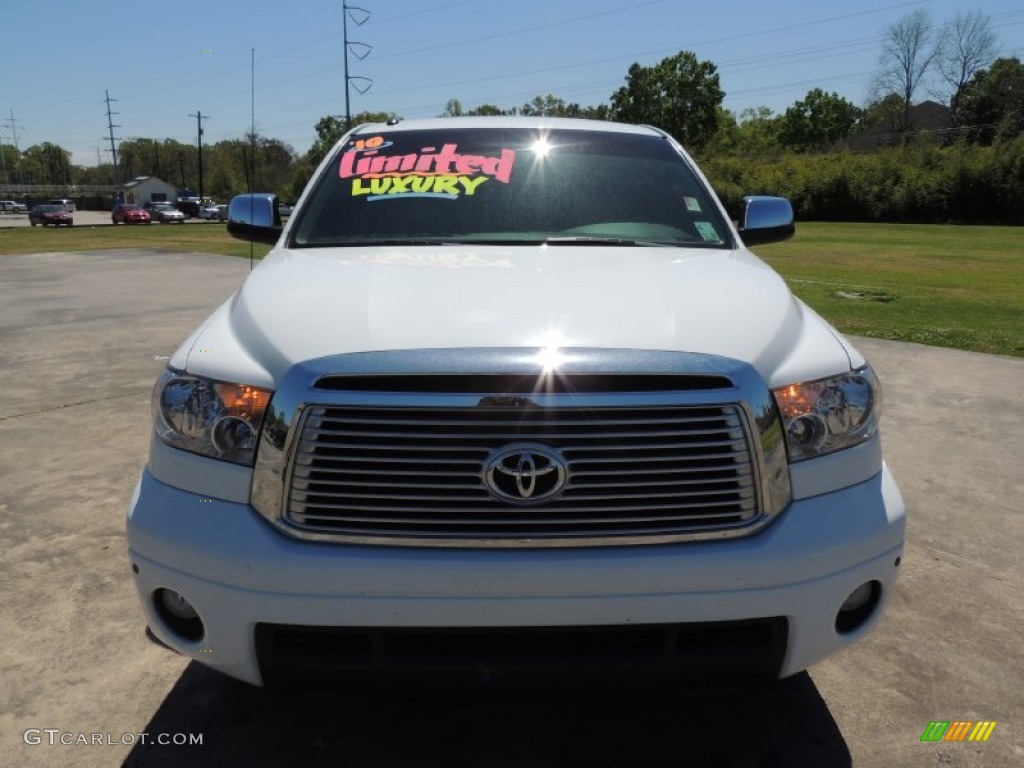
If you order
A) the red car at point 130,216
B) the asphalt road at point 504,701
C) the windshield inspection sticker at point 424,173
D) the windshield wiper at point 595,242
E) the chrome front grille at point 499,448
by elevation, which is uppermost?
the windshield inspection sticker at point 424,173

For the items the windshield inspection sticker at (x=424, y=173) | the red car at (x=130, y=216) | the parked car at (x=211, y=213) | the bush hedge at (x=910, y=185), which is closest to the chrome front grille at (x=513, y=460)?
the windshield inspection sticker at (x=424, y=173)

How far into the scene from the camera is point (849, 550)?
1.95 metres

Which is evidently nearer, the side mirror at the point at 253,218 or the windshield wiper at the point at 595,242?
the windshield wiper at the point at 595,242

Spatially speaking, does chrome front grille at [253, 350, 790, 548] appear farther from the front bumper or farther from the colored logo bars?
the colored logo bars

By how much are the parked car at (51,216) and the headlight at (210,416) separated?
176 feet

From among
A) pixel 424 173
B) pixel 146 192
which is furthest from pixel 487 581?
pixel 146 192

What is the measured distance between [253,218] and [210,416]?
2.03 metres

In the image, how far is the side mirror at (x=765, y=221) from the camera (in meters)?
3.76

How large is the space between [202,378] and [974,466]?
4168mm

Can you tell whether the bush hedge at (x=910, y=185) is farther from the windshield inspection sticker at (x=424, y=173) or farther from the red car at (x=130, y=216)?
the windshield inspection sticker at (x=424, y=173)

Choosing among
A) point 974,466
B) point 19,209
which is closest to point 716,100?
point 19,209

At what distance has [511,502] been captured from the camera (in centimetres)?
184

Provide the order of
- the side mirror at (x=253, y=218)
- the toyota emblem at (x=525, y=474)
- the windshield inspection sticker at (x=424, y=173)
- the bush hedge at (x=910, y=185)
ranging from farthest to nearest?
the bush hedge at (x=910, y=185) → the side mirror at (x=253, y=218) → the windshield inspection sticker at (x=424, y=173) → the toyota emblem at (x=525, y=474)

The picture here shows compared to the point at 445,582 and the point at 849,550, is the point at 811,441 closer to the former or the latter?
the point at 849,550
